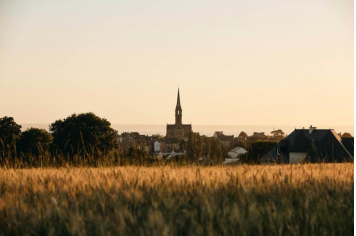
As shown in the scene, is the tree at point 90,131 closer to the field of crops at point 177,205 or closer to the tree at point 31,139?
the tree at point 31,139

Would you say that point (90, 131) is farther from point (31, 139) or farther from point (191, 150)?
point (191, 150)

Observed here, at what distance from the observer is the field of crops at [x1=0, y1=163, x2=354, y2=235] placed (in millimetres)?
5266

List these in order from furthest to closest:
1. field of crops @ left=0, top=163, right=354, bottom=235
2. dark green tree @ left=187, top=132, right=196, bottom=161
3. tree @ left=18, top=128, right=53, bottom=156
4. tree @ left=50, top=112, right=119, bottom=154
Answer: tree @ left=18, top=128, right=53, bottom=156 < tree @ left=50, top=112, right=119, bottom=154 < dark green tree @ left=187, top=132, right=196, bottom=161 < field of crops @ left=0, top=163, right=354, bottom=235

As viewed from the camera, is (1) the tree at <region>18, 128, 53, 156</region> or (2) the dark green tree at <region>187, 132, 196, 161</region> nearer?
A: (2) the dark green tree at <region>187, 132, 196, 161</region>

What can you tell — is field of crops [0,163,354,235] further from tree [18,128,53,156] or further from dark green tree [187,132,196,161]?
tree [18,128,53,156]

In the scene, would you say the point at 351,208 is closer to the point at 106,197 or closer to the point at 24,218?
the point at 106,197

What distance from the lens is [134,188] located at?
673cm

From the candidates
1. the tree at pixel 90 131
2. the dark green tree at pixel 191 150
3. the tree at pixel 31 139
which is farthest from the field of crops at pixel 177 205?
the tree at pixel 31 139

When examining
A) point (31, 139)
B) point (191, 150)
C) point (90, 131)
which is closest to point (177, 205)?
point (191, 150)

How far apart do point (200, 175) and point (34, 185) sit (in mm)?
2528

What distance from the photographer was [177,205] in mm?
5801

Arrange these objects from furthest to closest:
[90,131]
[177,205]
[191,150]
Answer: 1. [90,131]
2. [191,150]
3. [177,205]

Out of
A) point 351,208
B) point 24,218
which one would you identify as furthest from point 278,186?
point 24,218

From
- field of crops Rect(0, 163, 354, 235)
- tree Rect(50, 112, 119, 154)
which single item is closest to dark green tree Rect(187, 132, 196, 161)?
field of crops Rect(0, 163, 354, 235)
